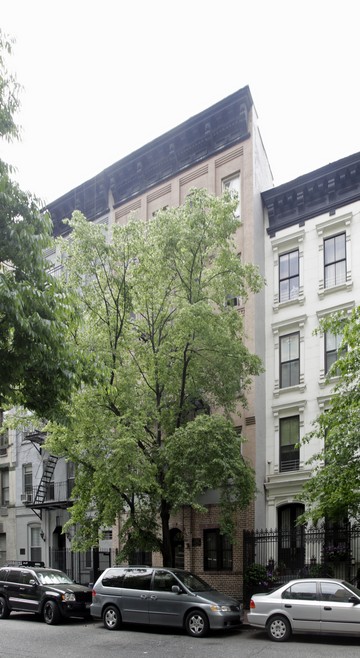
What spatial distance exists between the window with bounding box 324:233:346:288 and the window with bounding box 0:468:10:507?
A: 802 inches

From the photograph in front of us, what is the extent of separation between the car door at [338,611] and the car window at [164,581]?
154 inches

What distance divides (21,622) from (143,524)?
4.34m

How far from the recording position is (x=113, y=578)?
2036cm

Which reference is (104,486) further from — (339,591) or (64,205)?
(64,205)

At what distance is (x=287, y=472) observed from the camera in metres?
26.5

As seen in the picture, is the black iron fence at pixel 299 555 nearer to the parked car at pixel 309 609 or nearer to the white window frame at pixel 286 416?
the white window frame at pixel 286 416

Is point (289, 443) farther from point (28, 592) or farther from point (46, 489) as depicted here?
point (46, 489)

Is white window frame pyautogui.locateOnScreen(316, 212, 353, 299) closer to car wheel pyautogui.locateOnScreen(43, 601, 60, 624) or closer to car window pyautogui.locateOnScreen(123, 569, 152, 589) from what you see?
car window pyautogui.locateOnScreen(123, 569, 152, 589)

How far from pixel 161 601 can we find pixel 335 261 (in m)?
13.3

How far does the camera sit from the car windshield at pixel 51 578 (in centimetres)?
2238

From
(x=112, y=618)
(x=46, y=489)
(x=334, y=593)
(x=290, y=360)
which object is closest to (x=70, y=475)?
(x=46, y=489)

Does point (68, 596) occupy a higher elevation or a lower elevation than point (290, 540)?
lower

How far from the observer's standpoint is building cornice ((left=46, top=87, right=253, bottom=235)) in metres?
30.5

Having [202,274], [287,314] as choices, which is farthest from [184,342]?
[287,314]
